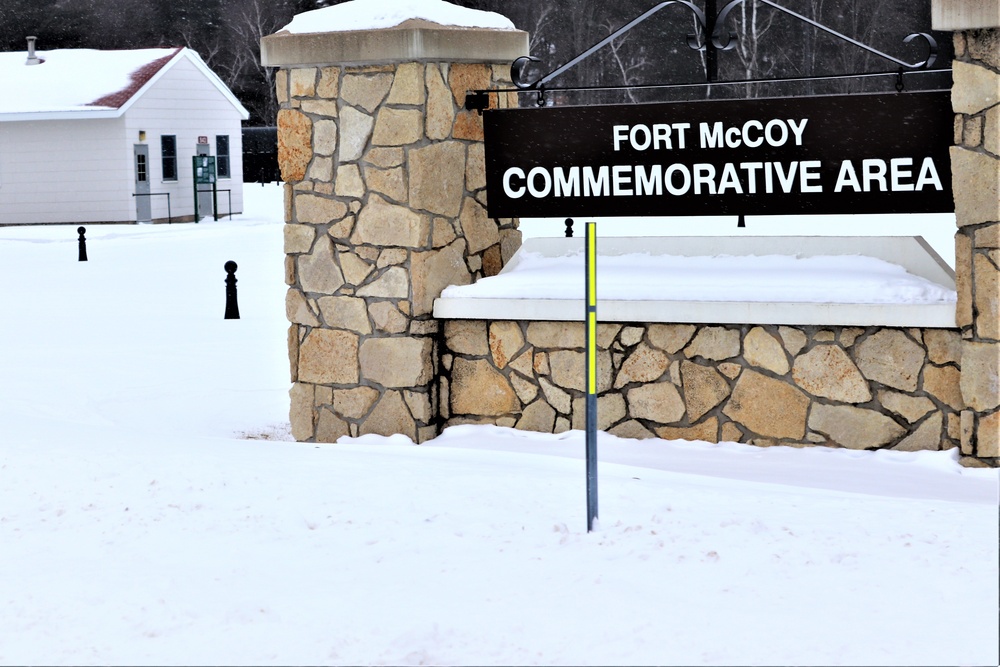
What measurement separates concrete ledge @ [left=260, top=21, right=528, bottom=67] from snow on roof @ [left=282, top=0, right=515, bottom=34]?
67 millimetres

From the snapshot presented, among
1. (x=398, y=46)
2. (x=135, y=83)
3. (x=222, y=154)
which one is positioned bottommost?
(x=398, y=46)

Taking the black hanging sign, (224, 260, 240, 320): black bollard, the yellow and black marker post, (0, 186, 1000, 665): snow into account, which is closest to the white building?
(224, 260, 240, 320): black bollard

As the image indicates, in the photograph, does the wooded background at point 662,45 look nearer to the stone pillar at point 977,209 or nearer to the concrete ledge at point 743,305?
the concrete ledge at point 743,305

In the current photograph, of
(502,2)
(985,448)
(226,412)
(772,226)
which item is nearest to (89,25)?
(502,2)

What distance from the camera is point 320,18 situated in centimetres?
785

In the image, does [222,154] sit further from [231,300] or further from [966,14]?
[966,14]

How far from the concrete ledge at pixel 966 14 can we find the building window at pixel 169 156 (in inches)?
1126

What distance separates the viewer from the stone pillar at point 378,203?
7.71m

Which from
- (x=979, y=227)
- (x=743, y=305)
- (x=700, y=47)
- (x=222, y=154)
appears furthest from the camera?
(x=222, y=154)

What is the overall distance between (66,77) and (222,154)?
15.0 feet

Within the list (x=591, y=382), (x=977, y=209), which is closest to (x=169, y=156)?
(x=977, y=209)

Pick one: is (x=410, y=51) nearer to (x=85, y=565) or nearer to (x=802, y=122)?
(x=802, y=122)

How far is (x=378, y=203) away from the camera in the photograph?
784cm

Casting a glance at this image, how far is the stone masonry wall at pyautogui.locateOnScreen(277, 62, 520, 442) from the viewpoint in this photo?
7.75 metres
